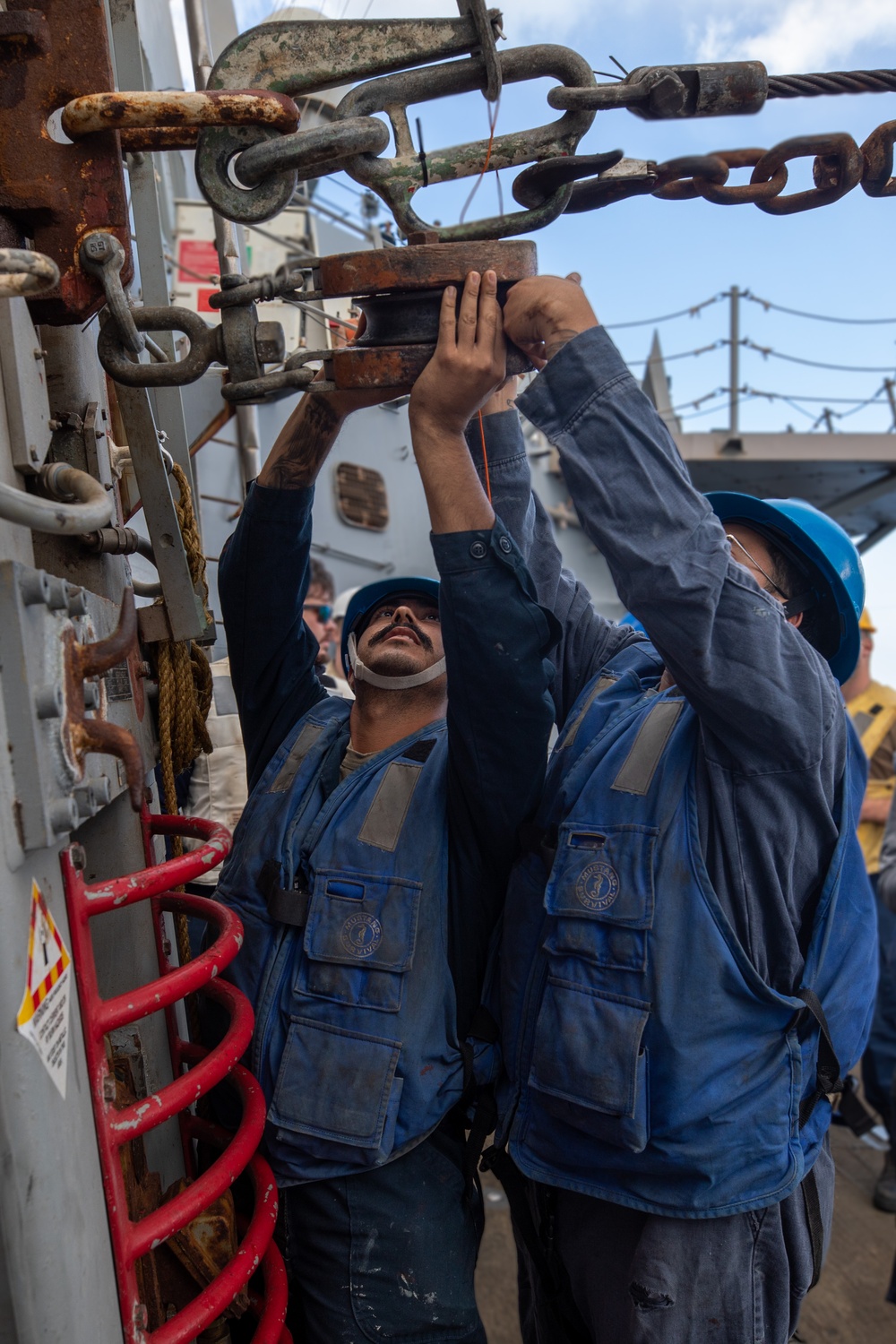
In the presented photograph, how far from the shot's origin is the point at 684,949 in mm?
1574

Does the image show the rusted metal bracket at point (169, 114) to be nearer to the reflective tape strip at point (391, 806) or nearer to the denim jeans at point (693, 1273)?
the reflective tape strip at point (391, 806)

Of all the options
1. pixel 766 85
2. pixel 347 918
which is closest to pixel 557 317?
pixel 766 85

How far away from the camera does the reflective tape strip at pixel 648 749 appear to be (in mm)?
1716

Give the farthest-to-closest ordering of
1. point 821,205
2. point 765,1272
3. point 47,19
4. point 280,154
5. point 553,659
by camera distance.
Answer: point 553,659
point 765,1272
point 821,205
point 280,154
point 47,19

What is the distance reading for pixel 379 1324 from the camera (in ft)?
5.60

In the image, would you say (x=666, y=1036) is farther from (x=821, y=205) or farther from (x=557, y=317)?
(x=821, y=205)

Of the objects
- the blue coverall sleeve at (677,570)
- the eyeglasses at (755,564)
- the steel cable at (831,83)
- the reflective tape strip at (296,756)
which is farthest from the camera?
the reflective tape strip at (296,756)

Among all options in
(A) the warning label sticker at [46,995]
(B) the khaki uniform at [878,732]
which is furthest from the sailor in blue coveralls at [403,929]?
(B) the khaki uniform at [878,732]

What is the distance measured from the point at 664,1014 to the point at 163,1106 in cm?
80

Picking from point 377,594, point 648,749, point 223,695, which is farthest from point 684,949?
point 223,695

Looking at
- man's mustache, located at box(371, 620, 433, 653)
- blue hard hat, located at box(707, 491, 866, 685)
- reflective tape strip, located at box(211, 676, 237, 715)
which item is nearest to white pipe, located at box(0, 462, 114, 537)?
blue hard hat, located at box(707, 491, 866, 685)

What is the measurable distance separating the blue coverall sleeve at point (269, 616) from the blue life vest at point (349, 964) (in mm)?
297

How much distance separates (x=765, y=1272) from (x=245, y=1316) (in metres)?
0.86

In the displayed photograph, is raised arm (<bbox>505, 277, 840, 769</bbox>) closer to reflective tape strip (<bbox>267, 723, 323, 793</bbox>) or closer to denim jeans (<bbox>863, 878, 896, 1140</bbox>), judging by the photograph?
reflective tape strip (<bbox>267, 723, 323, 793</bbox>)
